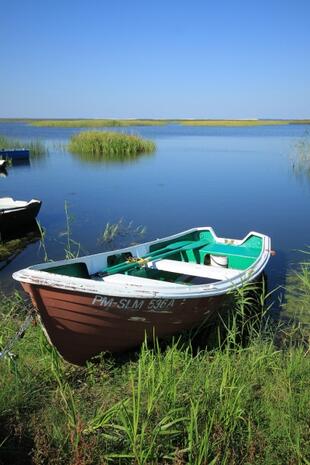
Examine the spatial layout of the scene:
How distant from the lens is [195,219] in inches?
540

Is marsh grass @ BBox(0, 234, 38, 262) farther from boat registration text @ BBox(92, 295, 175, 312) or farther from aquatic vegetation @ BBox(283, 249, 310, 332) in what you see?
aquatic vegetation @ BBox(283, 249, 310, 332)

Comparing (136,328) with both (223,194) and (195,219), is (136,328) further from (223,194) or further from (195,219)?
(223,194)

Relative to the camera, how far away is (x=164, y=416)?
3195mm

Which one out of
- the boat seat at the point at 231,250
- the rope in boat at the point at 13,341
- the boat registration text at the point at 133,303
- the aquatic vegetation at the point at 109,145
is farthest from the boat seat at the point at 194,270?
the aquatic vegetation at the point at 109,145

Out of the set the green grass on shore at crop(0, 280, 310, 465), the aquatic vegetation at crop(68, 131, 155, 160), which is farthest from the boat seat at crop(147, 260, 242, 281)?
the aquatic vegetation at crop(68, 131, 155, 160)

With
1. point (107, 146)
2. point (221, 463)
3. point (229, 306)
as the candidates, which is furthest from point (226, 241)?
point (107, 146)

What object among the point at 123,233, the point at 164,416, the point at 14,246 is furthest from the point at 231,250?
the point at 14,246

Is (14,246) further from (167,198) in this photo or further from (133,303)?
(167,198)

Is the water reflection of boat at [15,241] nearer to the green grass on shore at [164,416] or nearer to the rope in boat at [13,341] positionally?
the rope in boat at [13,341]

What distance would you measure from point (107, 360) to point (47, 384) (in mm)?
963

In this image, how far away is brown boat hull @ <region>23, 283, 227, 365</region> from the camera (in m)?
4.21

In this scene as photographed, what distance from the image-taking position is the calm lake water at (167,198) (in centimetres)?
1105

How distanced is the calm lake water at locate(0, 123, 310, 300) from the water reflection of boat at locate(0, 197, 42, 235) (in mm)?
740

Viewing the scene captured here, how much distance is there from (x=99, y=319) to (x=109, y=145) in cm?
2530
